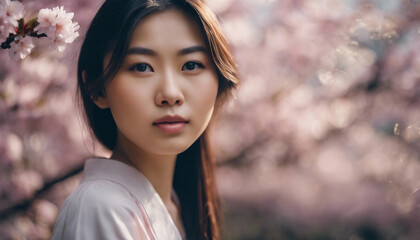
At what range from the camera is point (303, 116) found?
11.5ft

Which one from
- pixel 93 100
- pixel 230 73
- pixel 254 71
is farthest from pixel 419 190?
pixel 93 100

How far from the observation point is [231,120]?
12.0 feet

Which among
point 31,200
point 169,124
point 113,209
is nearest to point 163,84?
point 169,124

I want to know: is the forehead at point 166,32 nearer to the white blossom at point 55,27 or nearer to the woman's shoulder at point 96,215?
the white blossom at point 55,27

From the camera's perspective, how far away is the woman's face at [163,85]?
4.31 feet

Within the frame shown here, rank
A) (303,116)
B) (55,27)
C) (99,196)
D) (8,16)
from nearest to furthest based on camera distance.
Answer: (8,16) → (55,27) → (99,196) → (303,116)

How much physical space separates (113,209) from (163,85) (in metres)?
0.38

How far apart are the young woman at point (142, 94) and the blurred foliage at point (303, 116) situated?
920 millimetres

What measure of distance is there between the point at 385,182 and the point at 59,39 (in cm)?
302

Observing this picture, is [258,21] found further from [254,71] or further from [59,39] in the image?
[59,39]

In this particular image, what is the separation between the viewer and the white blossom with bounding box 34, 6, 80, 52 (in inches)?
45.6

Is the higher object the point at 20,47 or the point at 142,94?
the point at 20,47

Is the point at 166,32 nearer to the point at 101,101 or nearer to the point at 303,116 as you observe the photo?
the point at 101,101

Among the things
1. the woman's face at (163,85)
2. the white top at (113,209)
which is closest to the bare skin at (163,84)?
the woman's face at (163,85)
